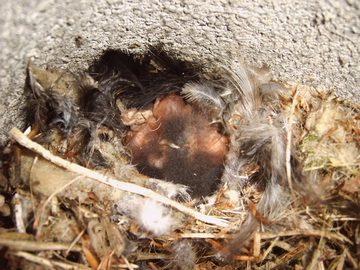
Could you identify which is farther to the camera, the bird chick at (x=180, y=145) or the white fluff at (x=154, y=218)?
the bird chick at (x=180, y=145)

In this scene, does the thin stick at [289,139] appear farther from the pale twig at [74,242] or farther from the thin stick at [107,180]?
the pale twig at [74,242]

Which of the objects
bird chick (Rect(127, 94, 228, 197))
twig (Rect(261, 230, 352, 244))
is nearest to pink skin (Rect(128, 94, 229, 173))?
bird chick (Rect(127, 94, 228, 197))

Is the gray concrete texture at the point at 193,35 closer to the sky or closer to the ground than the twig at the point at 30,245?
closer to the sky

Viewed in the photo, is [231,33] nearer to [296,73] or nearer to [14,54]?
[296,73]

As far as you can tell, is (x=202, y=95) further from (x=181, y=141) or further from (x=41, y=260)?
(x=41, y=260)

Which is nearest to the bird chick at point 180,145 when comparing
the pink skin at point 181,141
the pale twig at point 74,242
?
the pink skin at point 181,141

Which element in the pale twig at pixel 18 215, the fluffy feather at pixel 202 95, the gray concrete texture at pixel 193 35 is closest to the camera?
the gray concrete texture at pixel 193 35

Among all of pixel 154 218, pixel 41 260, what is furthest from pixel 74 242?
pixel 154 218
